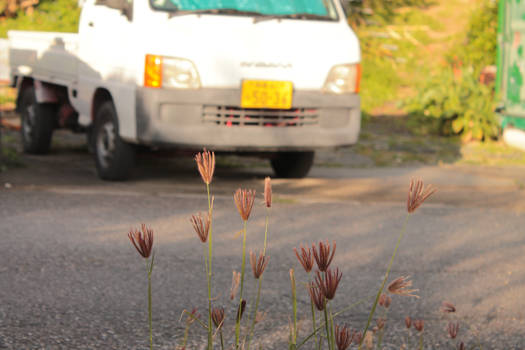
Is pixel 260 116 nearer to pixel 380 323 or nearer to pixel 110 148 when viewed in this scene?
pixel 110 148

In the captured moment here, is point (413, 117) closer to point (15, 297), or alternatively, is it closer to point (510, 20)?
point (510, 20)

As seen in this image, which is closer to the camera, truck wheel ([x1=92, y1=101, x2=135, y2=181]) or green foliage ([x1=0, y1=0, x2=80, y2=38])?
truck wheel ([x1=92, y1=101, x2=135, y2=181])

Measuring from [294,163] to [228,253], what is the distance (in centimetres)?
362

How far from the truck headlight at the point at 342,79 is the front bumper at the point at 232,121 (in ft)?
0.19

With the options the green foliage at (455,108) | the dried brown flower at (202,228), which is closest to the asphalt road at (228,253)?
the dried brown flower at (202,228)

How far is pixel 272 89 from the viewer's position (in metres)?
7.18

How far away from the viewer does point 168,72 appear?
22.8 feet

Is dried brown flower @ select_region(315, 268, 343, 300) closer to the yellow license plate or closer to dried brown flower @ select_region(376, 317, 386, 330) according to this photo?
dried brown flower @ select_region(376, 317, 386, 330)

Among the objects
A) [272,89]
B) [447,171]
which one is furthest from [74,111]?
[447,171]

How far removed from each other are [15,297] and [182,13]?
3836 mm

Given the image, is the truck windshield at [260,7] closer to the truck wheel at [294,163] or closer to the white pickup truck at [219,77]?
the white pickup truck at [219,77]

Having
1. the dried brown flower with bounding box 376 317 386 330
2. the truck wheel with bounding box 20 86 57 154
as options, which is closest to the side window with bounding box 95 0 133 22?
the truck wheel with bounding box 20 86 57 154

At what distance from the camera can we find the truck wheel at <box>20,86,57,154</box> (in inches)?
372

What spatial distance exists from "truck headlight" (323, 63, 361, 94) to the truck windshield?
1.73 ft
